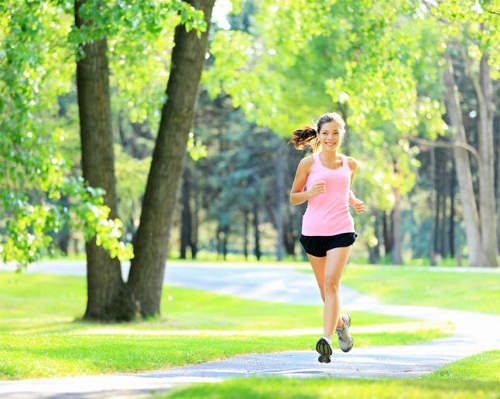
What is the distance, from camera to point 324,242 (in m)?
10.3

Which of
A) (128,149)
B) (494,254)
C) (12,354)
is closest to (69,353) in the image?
(12,354)

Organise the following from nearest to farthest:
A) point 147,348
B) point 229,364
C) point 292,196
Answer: point 292,196 < point 229,364 < point 147,348

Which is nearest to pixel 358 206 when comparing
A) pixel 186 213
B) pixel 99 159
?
pixel 99 159

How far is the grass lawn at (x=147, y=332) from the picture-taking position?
10555 millimetres

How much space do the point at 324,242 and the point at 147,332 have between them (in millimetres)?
9643

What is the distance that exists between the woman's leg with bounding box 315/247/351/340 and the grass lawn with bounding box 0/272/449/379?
1759mm

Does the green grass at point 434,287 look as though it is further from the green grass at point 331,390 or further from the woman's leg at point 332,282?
the green grass at point 331,390

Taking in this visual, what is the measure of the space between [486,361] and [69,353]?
171 inches

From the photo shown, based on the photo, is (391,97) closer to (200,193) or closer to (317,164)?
(317,164)

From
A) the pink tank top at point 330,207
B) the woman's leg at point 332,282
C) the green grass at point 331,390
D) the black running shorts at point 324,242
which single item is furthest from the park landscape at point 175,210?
the pink tank top at point 330,207

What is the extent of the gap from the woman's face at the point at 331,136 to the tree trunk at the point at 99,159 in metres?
9.90

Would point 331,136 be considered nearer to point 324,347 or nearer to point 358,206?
point 358,206

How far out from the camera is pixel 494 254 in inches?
1705

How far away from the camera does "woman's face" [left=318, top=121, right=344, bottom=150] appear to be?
1034 centimetres
